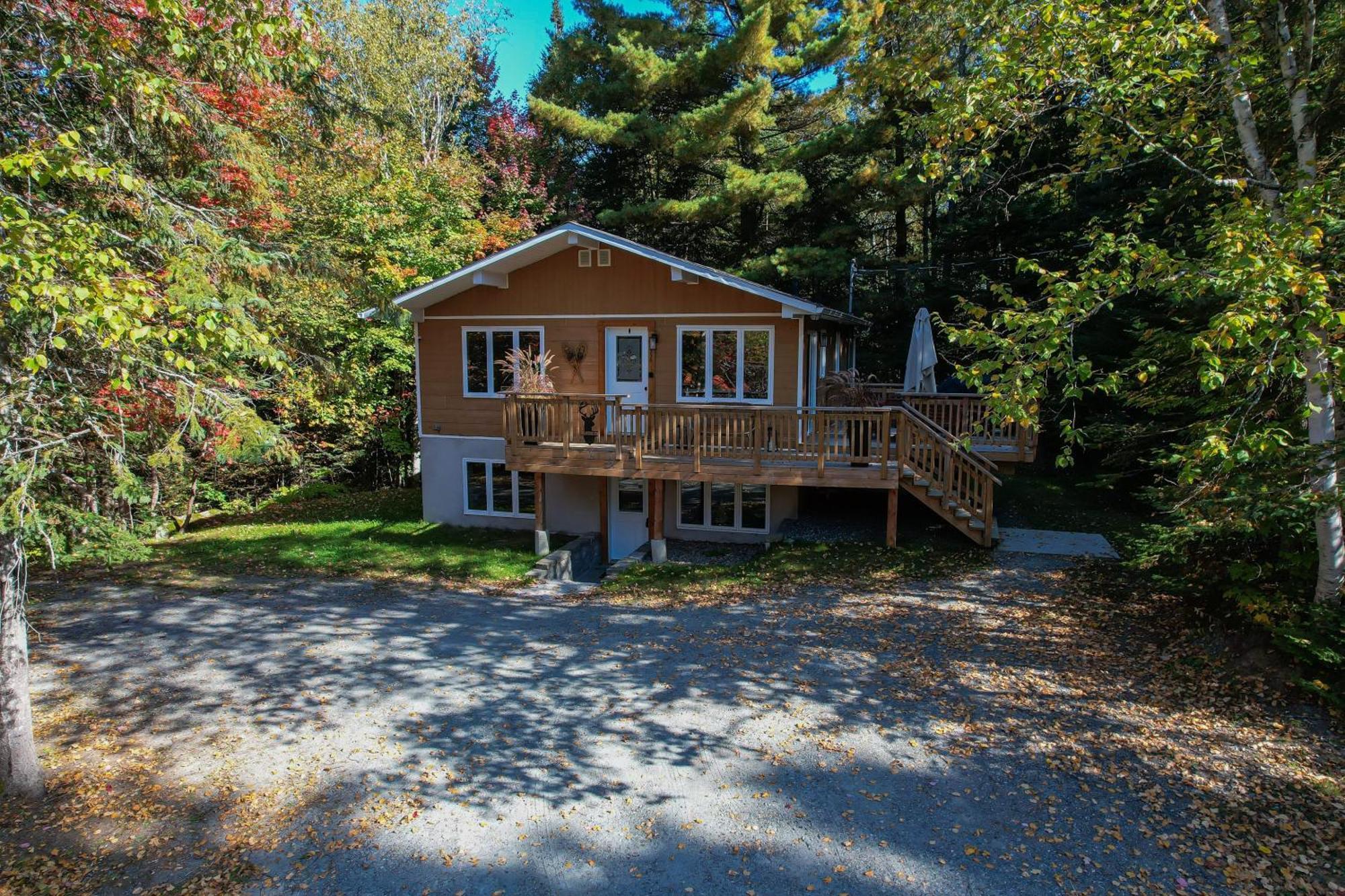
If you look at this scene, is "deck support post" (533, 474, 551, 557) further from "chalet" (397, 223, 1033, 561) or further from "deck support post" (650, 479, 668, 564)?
"deck support post" (650, 479, 668, 564)

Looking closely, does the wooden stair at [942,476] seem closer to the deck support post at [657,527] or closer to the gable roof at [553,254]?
the gable roof at [553,254]

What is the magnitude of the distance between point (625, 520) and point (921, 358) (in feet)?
20.8

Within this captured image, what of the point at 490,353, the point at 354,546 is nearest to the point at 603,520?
the point at 490,353

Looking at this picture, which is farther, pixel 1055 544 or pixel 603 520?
pixel 603 520

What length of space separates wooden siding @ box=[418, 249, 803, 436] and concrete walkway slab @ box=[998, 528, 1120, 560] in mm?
4191

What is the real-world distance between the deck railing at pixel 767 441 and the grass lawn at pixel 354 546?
2.01 metres

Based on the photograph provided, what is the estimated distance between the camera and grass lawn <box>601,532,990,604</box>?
10.6 m

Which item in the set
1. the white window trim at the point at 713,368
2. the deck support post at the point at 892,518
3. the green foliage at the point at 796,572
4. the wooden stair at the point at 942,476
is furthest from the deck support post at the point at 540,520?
the wooden stair at the point at 942,476

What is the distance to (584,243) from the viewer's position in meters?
14.0

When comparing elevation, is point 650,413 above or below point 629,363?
below

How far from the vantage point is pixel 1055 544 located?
11750 mm

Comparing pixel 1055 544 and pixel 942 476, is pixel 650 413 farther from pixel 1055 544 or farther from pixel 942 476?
pixel 1055 544

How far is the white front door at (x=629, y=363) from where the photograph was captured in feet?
46.5

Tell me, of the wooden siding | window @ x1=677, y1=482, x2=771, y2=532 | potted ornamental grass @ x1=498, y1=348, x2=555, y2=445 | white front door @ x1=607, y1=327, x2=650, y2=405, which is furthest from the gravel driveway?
white front door @ x1=607, y1=327, x2=650, y2=405
